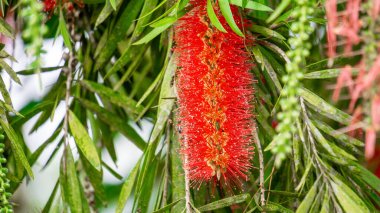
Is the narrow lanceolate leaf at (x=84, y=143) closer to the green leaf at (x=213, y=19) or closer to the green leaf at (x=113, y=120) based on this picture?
the green leaf at (x=113, y=120)

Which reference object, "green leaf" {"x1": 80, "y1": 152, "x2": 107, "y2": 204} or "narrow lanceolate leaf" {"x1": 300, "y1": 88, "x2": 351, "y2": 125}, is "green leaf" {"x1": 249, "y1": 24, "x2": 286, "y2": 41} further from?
"green leaf" {"x1": 80, "y1": 152, "x2": 107, "y2": 204}

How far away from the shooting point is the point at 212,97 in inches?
61.2

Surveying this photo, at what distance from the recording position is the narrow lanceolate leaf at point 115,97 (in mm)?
1989

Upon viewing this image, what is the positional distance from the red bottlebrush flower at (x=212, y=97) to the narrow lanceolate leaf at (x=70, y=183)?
41 cm

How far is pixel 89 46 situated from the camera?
2.24 metres

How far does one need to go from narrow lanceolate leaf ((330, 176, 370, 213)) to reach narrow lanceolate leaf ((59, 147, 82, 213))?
0.69 meters

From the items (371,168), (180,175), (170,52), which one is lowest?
(371,168)

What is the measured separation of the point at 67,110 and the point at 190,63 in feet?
1.64

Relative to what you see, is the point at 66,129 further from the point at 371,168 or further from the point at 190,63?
the point at 371,168

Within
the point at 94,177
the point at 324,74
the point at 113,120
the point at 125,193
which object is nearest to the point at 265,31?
the point at 324,74

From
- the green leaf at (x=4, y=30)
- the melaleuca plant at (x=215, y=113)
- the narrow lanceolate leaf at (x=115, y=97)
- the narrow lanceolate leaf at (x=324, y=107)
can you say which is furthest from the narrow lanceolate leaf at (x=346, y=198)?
the green leaf at (x=4, y=30)

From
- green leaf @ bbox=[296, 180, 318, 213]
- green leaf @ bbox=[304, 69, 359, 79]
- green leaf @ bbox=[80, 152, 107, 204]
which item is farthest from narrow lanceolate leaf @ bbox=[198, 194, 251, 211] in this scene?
green leaf @ bbox=[80, 152, 107, 204]

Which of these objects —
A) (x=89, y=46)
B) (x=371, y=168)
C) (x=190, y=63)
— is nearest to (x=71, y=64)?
(x=89, y=46)

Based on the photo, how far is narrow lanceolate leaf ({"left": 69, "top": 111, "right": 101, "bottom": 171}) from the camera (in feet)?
5.92
